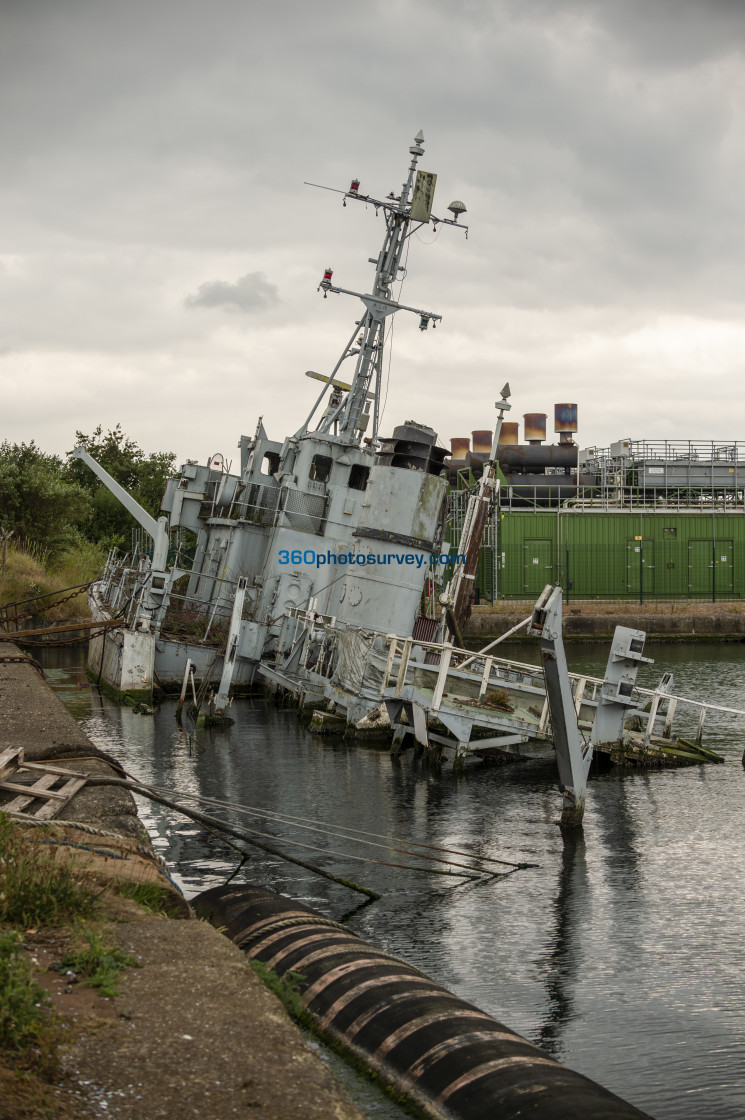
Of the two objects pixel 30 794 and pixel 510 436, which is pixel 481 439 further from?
pixel 30 794

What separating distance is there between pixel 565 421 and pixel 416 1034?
191 ft

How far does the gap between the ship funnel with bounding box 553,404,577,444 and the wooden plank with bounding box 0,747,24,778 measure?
182ft

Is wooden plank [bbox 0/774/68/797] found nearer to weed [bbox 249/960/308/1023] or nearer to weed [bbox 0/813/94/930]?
weed [bbox 0/813/94/930]

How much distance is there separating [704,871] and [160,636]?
1870cm

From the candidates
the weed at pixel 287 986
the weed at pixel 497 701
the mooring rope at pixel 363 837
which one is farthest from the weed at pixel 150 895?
the weed at pixel 497 701

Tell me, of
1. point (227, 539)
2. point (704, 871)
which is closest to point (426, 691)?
point (704, 871)

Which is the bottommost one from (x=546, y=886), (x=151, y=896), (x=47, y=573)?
(x=546, y=886)

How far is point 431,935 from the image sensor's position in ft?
34.9

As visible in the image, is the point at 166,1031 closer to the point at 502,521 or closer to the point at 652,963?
the point at 652,963

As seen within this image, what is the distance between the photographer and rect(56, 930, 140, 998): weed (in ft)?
18.3

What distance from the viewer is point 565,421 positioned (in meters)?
62.8

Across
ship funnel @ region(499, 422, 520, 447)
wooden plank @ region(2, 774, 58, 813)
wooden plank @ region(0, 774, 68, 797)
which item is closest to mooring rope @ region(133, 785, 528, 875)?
wooden plank @ region(2, 774, 58, 813)

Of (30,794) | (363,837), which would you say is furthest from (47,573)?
(30,794)

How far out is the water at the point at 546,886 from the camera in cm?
846
